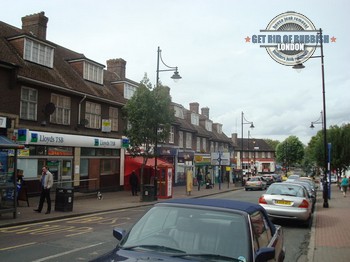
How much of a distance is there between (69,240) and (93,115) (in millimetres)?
16588

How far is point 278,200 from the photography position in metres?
12.6

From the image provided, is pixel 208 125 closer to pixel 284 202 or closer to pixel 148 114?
pixel 148 114

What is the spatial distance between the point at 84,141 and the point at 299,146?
94.0 m

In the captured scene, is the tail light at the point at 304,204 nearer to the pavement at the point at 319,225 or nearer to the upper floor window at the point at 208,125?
the pavement at the point at 319,225

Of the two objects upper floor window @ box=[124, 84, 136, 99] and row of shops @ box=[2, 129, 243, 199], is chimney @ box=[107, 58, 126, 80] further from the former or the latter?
row of shops @ box=[2, 129, 243, 199]

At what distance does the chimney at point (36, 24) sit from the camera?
24.3m

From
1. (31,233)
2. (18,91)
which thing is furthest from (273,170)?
(31,233)

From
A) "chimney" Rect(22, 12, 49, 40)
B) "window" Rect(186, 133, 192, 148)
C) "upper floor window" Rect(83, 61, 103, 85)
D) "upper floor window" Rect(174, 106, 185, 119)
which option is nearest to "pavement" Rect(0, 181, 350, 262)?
"upper floor window" Rect(83, 61, 103, 85)

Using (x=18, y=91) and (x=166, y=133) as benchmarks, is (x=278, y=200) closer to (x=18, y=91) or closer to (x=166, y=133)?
(x=166, y=133)

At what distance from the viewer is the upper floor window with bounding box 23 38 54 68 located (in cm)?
2105

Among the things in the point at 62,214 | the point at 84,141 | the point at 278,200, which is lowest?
the point at 62,214

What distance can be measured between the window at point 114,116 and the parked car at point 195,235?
23.2 meters

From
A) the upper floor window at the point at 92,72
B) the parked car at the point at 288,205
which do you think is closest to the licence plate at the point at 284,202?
the parked car at the point at 288,205

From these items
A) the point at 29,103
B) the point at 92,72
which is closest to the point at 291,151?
the point at 92,72
